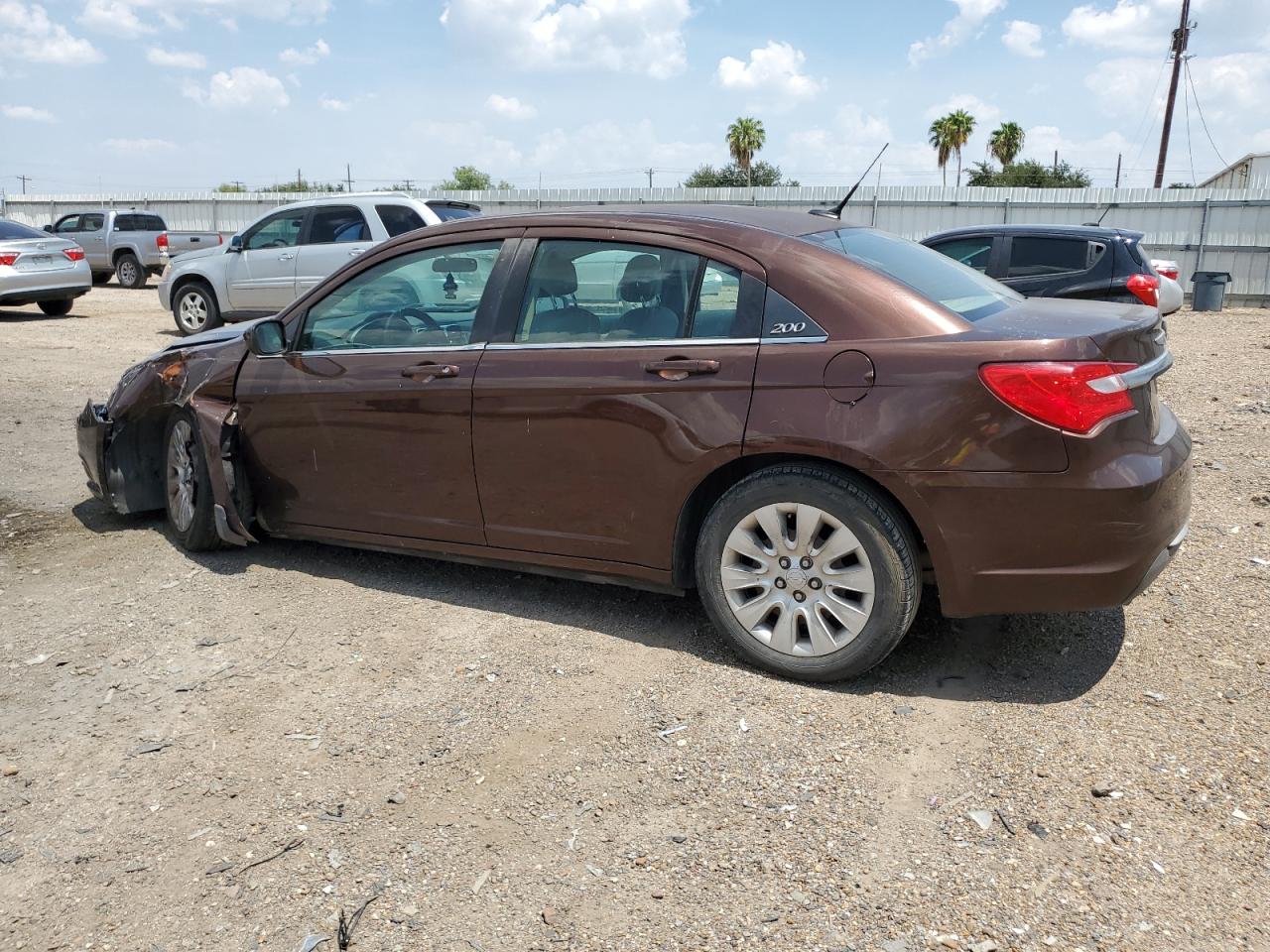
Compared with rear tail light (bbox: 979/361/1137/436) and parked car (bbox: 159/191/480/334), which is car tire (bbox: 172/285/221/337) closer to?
parked car (bbox: 159/191/480/334)

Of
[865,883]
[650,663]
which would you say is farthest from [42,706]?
[865,883]

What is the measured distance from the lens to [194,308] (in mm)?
14828

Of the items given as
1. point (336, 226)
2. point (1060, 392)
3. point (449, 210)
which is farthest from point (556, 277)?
point (336, 226)

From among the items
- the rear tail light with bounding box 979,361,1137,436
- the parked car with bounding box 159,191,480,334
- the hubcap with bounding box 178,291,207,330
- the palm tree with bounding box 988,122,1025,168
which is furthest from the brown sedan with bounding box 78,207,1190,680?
the palm tree with bounding box 988,122,1025,168

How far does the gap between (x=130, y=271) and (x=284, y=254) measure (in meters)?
12.8

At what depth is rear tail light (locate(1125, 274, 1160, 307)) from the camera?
1047 centimetres

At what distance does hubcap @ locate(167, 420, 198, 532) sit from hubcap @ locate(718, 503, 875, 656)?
2.90 meters

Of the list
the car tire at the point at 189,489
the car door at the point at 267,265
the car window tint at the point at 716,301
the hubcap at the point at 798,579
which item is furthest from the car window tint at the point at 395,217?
the hubcap at the point at 798,579

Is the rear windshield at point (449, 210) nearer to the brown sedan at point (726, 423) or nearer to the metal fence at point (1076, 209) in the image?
the brown sedan at point (726, 423)

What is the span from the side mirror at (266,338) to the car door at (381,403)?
0.06 metres

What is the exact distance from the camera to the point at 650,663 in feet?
13.2

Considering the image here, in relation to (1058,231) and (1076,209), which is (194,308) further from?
(1076,209)

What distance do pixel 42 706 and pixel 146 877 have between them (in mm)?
1289

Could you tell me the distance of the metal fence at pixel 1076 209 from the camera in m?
22.7
